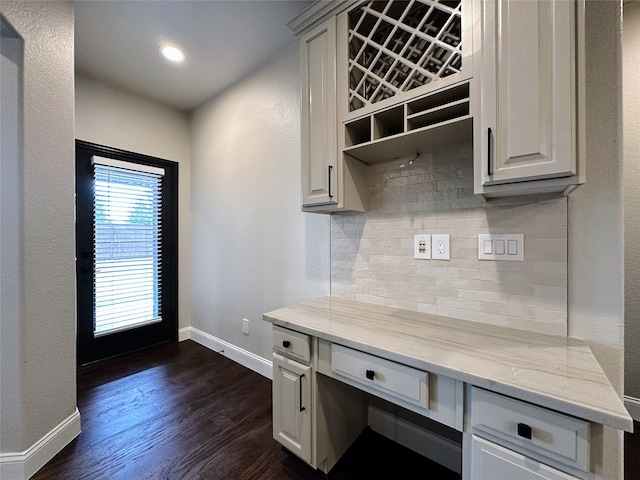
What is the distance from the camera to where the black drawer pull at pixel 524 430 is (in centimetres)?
77

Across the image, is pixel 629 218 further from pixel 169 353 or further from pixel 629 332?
pixel 169 353

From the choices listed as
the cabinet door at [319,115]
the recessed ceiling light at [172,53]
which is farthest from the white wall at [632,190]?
the recessed ceiling light at [172,53]

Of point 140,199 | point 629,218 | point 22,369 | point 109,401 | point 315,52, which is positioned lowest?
point 109,401

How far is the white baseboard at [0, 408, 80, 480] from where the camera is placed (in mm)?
1406

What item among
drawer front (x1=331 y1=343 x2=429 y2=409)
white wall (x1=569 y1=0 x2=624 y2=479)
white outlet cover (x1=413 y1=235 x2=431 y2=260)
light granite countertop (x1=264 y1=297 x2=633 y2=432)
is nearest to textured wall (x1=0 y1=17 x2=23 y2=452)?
light granite countertop (x1=264 y1=297 x2=633 y2=432)

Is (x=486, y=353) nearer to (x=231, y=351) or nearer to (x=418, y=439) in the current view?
(x=418, y=439)

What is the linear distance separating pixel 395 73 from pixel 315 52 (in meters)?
0.55

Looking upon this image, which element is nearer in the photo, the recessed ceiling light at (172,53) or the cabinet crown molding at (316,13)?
the cabinet crown molding at (316,13)

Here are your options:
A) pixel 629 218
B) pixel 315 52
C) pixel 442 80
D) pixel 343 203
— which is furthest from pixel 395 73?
pixel 629 218

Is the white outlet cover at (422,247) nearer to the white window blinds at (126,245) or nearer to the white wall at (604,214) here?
the white wall at (604,214)

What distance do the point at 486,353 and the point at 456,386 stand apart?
0.59 ft

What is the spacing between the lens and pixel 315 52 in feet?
5.28

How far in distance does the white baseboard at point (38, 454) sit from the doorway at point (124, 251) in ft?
3.80

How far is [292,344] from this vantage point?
4.58 feet
